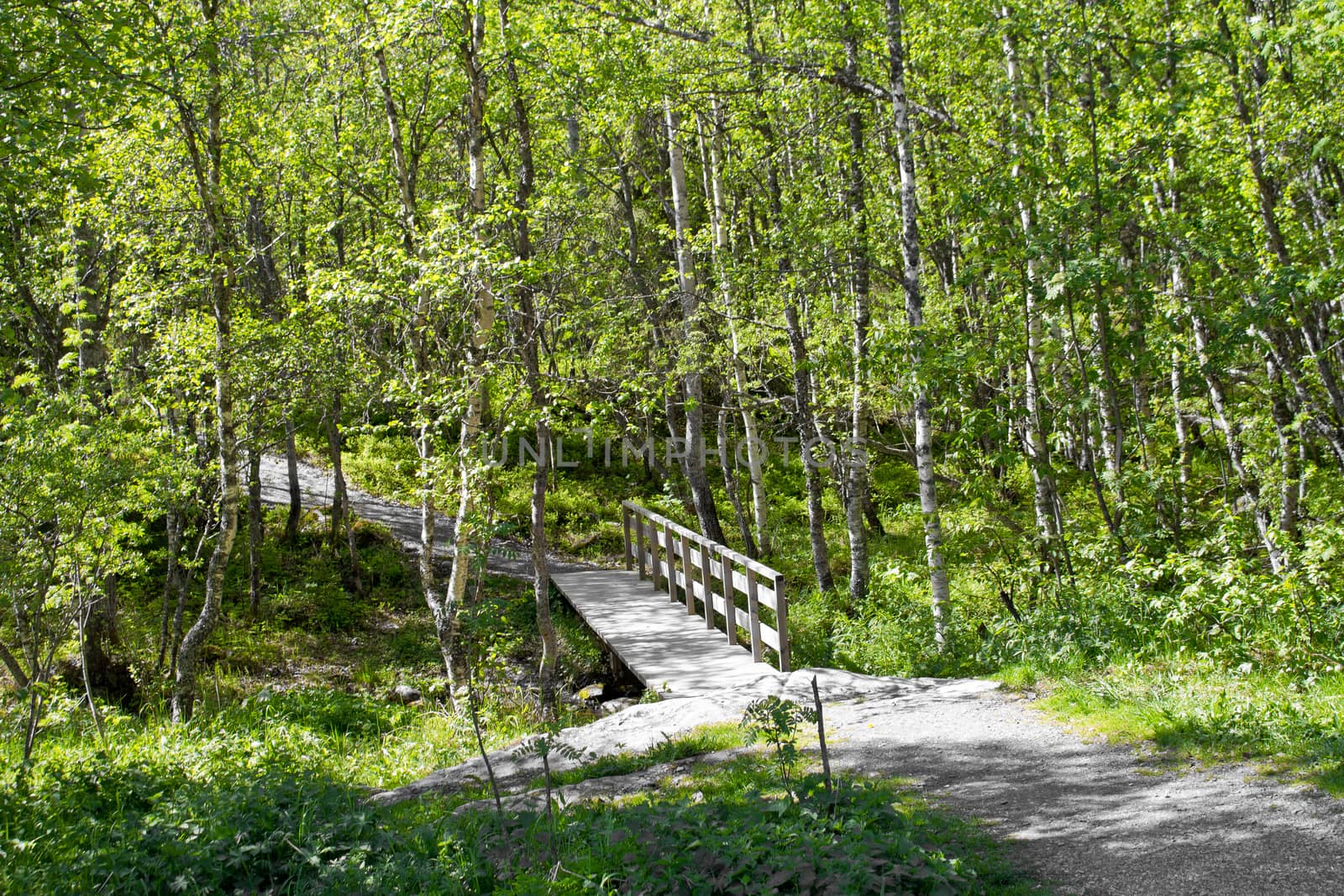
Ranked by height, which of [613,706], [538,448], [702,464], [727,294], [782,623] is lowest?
[613,706]

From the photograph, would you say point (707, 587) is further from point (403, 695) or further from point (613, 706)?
point (403, 695)

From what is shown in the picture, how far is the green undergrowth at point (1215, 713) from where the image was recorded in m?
4.63

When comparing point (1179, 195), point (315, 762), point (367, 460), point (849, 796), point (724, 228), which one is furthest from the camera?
point (367, 460)

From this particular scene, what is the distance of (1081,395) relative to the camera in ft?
24.0

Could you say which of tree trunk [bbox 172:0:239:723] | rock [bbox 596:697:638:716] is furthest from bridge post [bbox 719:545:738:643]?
tree trunk [bbox 172:0:239:723]

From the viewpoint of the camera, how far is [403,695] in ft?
35.0

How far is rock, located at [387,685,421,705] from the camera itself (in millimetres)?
10547

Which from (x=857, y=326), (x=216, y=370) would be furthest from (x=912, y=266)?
(x=216, y=370)

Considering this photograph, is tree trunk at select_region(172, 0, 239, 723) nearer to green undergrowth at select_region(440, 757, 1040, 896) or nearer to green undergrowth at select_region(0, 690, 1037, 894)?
green undergrowth at select_region(0, 690, 1037, 894)

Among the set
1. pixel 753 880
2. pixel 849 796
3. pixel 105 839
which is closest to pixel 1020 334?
pixel 849 796

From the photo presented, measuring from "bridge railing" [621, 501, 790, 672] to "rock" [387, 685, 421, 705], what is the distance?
10.9 ft

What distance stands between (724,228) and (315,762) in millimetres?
8512

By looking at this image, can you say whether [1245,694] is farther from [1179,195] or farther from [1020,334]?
[1179,195]

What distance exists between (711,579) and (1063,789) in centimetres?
617
